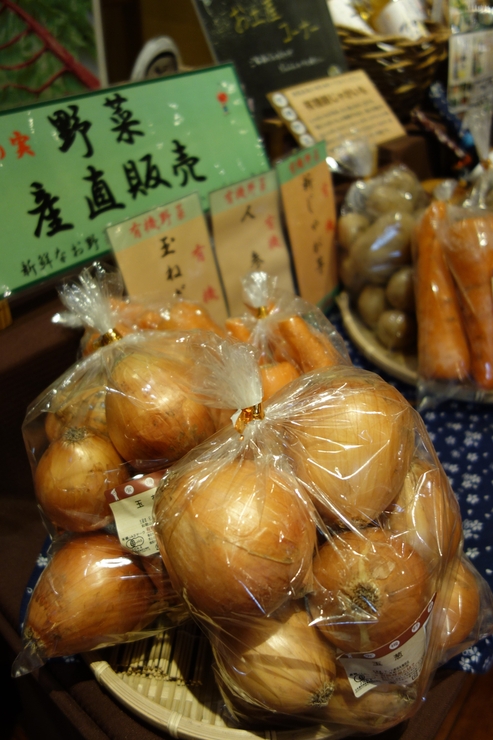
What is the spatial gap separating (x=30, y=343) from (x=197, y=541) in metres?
0.54

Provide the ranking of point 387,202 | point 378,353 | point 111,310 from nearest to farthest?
point 111,310 < point 378,353 < point 387,202

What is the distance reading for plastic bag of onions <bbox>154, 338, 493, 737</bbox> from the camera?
512mm

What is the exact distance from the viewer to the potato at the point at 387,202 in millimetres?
1370

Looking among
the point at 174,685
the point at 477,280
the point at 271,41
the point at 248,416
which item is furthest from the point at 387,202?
the point at 174,685

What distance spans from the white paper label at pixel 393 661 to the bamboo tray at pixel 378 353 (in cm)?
71

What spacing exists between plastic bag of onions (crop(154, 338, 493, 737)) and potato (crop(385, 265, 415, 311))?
0.73 meters

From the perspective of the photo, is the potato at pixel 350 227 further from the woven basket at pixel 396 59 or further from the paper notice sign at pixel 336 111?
the woven basket at pixel 396 59

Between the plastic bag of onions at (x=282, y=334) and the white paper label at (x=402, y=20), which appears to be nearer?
the plastic bag of onions at (x=282, y=334)

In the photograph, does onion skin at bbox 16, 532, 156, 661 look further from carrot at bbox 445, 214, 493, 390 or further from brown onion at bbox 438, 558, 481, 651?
carrot at bbox 445, 214, 493, 390

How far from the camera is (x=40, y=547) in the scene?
0.90 metres

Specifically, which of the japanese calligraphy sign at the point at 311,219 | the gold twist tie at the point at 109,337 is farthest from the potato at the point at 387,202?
the gold twist tie at the point at 109,337

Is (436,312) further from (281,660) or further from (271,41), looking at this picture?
(271,41)

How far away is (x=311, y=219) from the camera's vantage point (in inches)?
51.7

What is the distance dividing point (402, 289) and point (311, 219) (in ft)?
0.95
